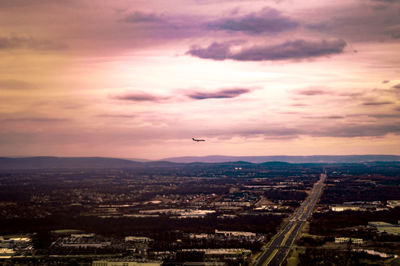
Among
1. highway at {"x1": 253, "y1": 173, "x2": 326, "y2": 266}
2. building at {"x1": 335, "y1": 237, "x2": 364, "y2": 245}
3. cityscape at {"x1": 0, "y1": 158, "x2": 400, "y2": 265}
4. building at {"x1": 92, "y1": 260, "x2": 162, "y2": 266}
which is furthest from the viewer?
building at {"x1": 335, "y1": 237, "x2": 364, "y2": 245}

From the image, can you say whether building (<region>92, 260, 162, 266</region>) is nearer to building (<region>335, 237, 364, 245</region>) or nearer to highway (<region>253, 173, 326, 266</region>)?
highway (<region>253, 173, 326, 266</region>)

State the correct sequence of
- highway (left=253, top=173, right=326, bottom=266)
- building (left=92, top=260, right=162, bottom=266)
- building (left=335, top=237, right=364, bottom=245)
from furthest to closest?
building (left=335, top=237, right=364, bottom=245) < highway (left=253, top=173, right=326, bottom=266) < building (left=92, top=260, right=162, bottom=266)

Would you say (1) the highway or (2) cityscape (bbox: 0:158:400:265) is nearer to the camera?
(1) the highway

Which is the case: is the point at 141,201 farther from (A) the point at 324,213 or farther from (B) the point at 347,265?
(B) the point at 347,265

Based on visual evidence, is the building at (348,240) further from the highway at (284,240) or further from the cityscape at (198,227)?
the highway at (284,240)

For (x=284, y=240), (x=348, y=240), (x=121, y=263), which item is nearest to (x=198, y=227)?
(x=284, y=240)

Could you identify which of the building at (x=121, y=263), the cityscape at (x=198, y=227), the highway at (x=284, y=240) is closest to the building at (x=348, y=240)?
the cityscape at (x=198, y=227)

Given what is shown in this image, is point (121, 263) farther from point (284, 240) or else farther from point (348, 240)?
point (348, 240)

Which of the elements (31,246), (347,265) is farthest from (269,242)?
(31,246)

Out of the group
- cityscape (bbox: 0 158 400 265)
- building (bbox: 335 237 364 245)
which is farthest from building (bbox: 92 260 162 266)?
building (bbox: 335 237 364 245)
